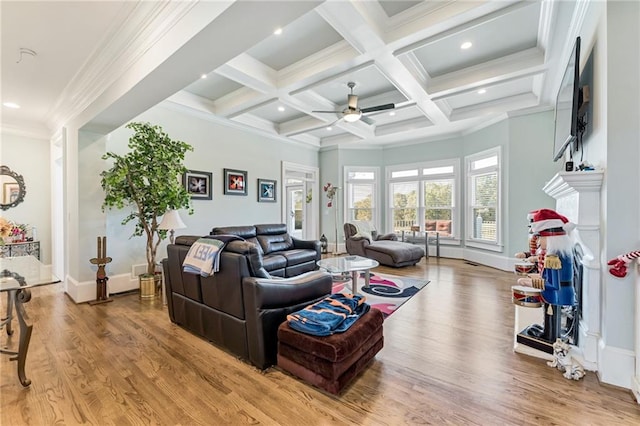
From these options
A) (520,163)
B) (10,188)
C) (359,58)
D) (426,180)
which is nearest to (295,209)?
(426,180)

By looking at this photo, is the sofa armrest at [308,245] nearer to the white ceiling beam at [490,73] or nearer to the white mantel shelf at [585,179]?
the white ceiling beam at [490,73]

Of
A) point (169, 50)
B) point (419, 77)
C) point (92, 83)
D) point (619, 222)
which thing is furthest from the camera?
point (419, 77)

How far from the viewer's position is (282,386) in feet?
6.40

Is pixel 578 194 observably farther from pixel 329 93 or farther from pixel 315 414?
pixel 329 93

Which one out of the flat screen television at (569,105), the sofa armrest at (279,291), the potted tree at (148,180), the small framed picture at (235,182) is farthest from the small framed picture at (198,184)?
the flat screen television at (569,105)

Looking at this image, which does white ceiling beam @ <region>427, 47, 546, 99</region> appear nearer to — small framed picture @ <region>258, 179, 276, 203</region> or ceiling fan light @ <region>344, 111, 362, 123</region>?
ceiling fan light @ <region>344, 111, 362, 123</region>

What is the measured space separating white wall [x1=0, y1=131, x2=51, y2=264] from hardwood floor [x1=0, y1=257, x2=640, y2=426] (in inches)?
122

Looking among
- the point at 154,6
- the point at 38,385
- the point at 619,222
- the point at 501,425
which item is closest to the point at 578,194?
the point at 619,222

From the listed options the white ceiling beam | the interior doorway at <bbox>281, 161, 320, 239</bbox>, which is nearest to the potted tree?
the interior doorway at <bbox>281, 161, 320, 239</bbox>

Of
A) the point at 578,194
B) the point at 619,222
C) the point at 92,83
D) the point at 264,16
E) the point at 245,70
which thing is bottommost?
the point at 619,222

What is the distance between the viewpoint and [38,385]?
1983 millimetres

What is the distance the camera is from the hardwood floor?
1.67 meters

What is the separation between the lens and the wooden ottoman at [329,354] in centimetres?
180

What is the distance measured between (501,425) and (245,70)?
13.9ft
